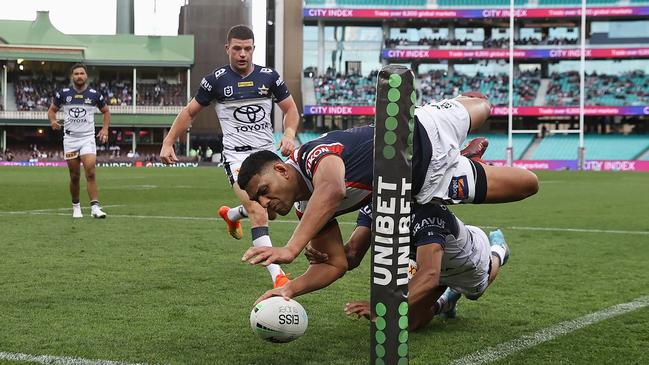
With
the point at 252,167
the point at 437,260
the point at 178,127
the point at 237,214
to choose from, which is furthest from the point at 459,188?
the point at 237,214

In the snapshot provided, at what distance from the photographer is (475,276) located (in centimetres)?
488

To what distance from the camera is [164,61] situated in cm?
6097

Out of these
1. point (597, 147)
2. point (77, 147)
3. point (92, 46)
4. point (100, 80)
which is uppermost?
point (92, 46)

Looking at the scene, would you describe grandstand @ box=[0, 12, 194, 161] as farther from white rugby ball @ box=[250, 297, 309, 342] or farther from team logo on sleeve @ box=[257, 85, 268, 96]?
white rugby ball @ box=[250, 297, 309, 342]

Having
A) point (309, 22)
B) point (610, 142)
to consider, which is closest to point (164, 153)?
point (610, 142)

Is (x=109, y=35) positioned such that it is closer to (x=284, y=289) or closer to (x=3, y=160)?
(x=3, y=160)

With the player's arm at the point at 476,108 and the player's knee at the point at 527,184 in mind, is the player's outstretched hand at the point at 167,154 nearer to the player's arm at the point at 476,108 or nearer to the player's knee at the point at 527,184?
the player's arm at the point at 476,108

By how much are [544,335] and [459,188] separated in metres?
0.93

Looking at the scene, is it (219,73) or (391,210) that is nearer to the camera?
(391,210)

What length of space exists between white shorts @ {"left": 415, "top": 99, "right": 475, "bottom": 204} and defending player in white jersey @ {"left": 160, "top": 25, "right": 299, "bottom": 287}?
7.82 ft

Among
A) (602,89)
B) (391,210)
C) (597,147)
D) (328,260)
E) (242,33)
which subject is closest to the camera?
(391,210)

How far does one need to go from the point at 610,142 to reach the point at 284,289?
52383 mm

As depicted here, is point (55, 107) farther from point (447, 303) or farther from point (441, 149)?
point (441, 149)

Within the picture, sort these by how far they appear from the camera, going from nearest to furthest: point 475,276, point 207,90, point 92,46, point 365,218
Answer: point 475,276
point 365,218
point 207,90
point 92,46
